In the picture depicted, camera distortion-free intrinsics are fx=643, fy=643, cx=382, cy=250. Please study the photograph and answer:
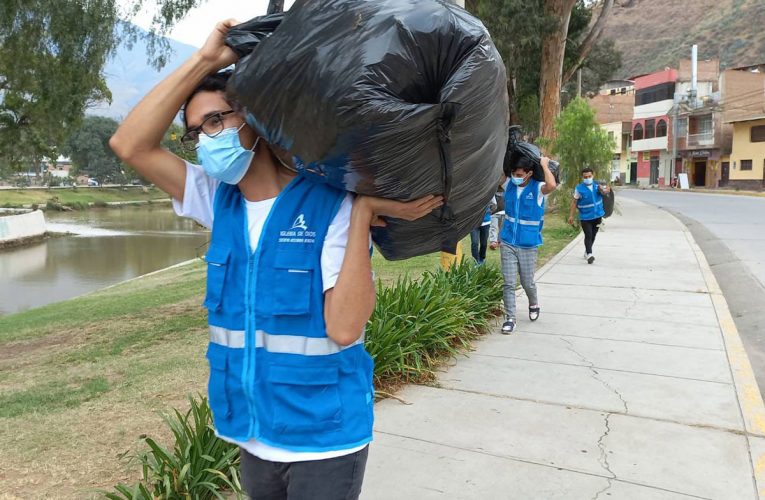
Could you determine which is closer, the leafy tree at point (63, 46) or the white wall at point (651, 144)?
the leafy tree at point (63, 46)

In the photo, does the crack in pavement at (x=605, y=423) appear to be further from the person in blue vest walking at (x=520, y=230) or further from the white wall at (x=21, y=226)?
the white wall at (x=21, y=226)

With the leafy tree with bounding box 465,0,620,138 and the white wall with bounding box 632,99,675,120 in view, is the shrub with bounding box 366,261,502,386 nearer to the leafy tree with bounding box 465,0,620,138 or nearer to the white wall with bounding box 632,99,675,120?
the leafy tree with bounding box 465,0,620,138

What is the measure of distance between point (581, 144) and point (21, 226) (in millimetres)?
30482

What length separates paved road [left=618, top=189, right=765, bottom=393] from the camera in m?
6.43

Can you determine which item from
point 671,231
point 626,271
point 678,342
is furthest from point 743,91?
point 678,342

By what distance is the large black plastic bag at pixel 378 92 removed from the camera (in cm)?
139

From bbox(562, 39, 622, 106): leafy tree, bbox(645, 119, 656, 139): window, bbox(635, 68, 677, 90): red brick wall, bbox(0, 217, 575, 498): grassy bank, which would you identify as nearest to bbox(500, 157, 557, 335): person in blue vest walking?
bbox(0, 217, 575, 498): grassy bank

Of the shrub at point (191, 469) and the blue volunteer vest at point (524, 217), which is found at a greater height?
the blue volunteer vest at point (524, 217)

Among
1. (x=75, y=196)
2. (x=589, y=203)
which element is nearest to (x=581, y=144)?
(x=589, y=203)

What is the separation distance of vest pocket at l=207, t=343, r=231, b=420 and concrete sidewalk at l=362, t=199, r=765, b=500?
64.0 inches

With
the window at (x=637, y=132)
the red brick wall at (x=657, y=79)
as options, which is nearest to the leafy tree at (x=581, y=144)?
the red brick wall at (x=657, y=79)

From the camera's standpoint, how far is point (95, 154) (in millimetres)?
69938

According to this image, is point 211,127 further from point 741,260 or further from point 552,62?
point 552,62

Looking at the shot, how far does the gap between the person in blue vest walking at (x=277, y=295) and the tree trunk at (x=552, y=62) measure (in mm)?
16025
